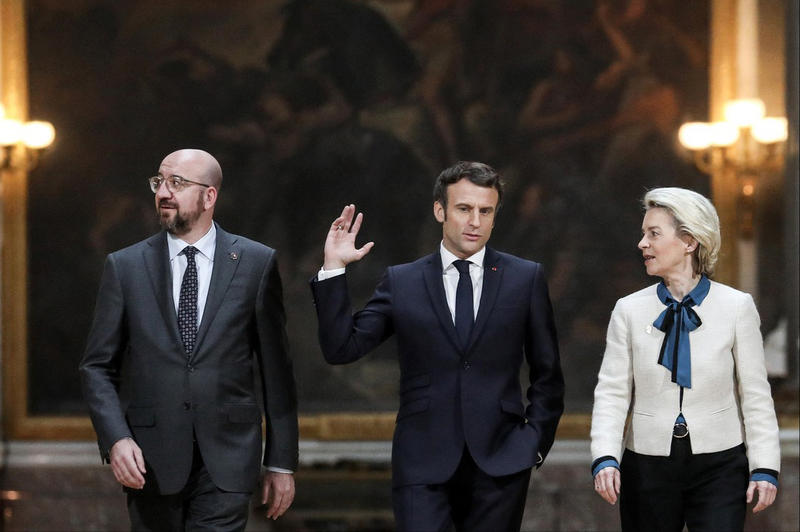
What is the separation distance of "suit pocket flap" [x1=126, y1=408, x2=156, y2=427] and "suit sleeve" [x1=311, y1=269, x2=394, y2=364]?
Answer: 2.30 ft

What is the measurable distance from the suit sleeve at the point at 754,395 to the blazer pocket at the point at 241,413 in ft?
6.00

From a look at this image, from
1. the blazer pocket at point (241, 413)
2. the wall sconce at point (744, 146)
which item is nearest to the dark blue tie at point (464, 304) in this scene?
the blazer pocket at point (241, 413)

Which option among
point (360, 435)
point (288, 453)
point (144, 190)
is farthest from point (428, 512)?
point (144, 190)

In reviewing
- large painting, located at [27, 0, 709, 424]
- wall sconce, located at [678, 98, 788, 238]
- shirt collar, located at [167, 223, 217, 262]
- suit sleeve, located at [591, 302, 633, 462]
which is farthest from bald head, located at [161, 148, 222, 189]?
wall sconce, located at [678, 98, 788, 238]

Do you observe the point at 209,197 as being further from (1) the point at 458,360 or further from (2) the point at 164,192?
(1) the point at 458,360

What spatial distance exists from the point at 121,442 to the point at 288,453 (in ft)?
2.20

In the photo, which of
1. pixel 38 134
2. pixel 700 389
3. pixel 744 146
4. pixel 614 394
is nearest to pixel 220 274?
pixel 614 394

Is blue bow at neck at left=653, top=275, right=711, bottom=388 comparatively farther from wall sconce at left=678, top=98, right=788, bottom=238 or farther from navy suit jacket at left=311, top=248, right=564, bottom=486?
wall sconce at left=678, top=98, right=788, bottom=238

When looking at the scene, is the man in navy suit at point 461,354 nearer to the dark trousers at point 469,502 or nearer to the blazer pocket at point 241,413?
the dark trousers at point 469,502

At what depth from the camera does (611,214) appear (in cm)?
959

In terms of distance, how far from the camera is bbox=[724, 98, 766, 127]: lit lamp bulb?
9258mm

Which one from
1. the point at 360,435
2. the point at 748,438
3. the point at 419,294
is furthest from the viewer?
the point at 360,435

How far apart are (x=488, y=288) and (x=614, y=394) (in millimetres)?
616

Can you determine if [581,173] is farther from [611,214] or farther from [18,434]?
[18,434]
